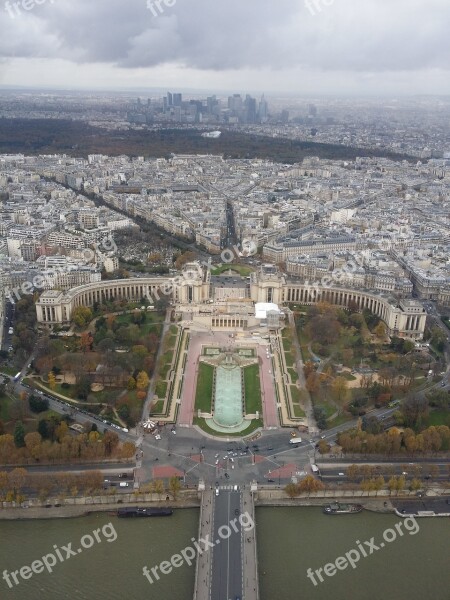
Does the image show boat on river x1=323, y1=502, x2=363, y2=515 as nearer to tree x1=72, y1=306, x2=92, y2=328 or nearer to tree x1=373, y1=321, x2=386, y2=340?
tree x1=373, y1=321, x2=386, y2=340

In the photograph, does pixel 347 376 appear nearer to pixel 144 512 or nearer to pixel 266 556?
pixel 266 556

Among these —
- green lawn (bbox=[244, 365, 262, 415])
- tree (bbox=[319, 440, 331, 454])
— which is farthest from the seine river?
green lawn (bbox=[244, 365, 262, 415])

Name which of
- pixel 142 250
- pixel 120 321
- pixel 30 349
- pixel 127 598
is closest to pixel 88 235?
pixel 142 250

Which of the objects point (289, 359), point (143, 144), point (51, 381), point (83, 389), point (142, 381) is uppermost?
point (143, 144)

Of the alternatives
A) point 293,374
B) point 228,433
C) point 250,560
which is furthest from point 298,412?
point 250,560

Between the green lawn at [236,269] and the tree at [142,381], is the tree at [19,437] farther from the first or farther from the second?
the green lawn at [236,269]

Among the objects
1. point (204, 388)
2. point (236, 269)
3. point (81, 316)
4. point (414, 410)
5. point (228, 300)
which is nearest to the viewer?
point (414, 410)
